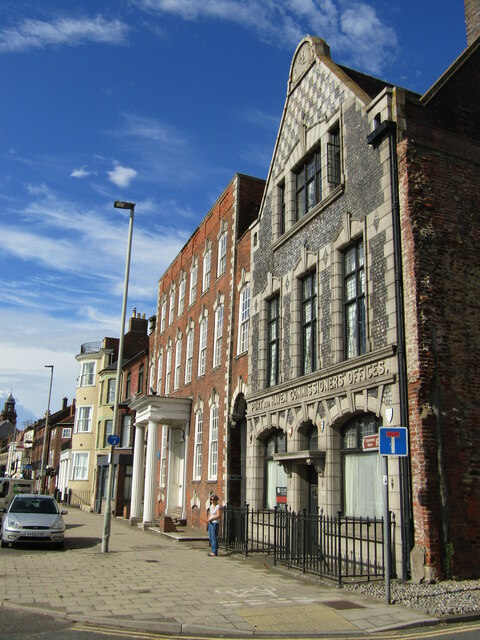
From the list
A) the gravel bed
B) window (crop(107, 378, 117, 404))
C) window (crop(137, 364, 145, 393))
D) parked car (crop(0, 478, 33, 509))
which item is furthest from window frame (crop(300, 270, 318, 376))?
window (crop(107, 378, 117, 404))

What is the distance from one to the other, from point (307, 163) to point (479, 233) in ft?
21.2

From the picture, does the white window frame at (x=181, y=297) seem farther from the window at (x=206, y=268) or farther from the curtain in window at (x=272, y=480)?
the curtain in window at (x=272, y=480)

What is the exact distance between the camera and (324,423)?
1512 cm

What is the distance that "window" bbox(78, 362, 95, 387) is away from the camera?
50309mm

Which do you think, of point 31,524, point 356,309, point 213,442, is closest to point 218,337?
point 213,442

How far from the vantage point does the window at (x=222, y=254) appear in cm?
2632

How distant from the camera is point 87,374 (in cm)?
5066

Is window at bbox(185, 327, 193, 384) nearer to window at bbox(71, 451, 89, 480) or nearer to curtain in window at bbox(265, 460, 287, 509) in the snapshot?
curtain in window at bbox(265, 460, 287, 509)

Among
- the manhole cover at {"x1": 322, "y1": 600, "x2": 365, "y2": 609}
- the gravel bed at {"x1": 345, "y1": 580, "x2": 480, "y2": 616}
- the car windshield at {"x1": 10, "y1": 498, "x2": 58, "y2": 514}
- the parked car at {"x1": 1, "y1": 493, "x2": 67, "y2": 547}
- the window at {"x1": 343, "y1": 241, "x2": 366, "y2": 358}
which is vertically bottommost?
the manhole cover at {"x1": 322, "y1": 600, "x2": 365, "y2": 609}

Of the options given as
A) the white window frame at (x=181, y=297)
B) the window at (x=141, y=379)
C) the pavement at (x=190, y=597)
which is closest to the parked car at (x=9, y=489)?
the window at (x=141, y=379)

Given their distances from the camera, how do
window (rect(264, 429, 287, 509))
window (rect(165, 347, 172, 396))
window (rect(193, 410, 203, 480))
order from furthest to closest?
window (rect(165, 347, 172, 396)) < window (rect(193, 410, 203, 480)) < window (rect(264, 429, 287, 509))

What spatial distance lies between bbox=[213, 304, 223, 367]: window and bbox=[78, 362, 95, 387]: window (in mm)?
26565

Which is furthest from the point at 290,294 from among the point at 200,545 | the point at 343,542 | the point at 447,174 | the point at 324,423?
the point at 200,545

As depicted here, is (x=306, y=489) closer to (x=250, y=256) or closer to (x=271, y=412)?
(x=271, y=412)
